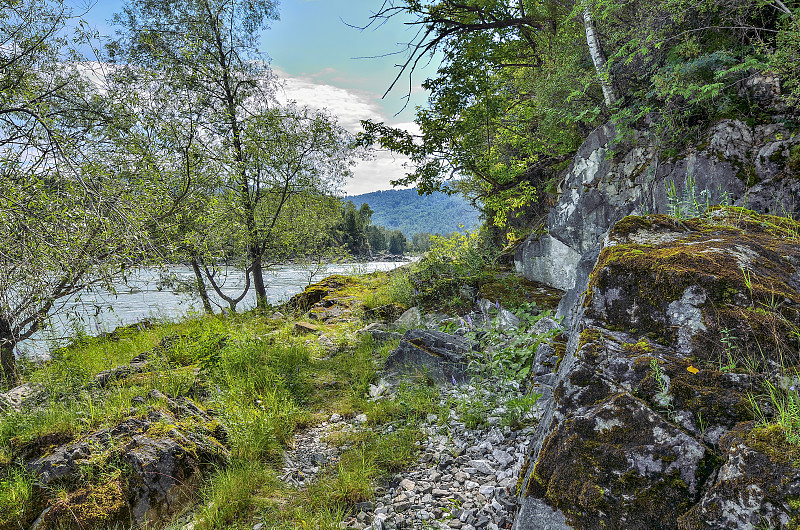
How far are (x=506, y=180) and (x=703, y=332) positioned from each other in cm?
856

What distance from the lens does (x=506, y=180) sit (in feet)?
32.3

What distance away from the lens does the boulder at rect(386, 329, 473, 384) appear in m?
5.07

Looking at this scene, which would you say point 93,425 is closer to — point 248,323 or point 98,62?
point 98,62

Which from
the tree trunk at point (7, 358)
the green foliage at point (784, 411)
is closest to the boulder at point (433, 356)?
the green foliage at point (784, 411)

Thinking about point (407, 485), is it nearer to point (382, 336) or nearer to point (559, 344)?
point (559, 344)

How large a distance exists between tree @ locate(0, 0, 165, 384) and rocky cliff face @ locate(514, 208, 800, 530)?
14.4ft

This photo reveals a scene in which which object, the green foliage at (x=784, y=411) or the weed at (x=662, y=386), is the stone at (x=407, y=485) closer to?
the weed at (x=662, y=386)

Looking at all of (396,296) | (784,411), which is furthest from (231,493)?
(396,296)

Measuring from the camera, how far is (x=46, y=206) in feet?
14.7

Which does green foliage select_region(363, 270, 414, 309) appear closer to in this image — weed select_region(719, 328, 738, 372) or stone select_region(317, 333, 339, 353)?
stone select_region(317, 333, 339, 353)

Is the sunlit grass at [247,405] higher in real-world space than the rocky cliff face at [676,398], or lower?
lower

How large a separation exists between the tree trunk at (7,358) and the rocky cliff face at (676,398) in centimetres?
799

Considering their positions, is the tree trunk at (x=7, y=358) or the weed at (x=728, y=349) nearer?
the weed at (x=728, y=349)

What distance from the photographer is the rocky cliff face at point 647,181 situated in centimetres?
437
